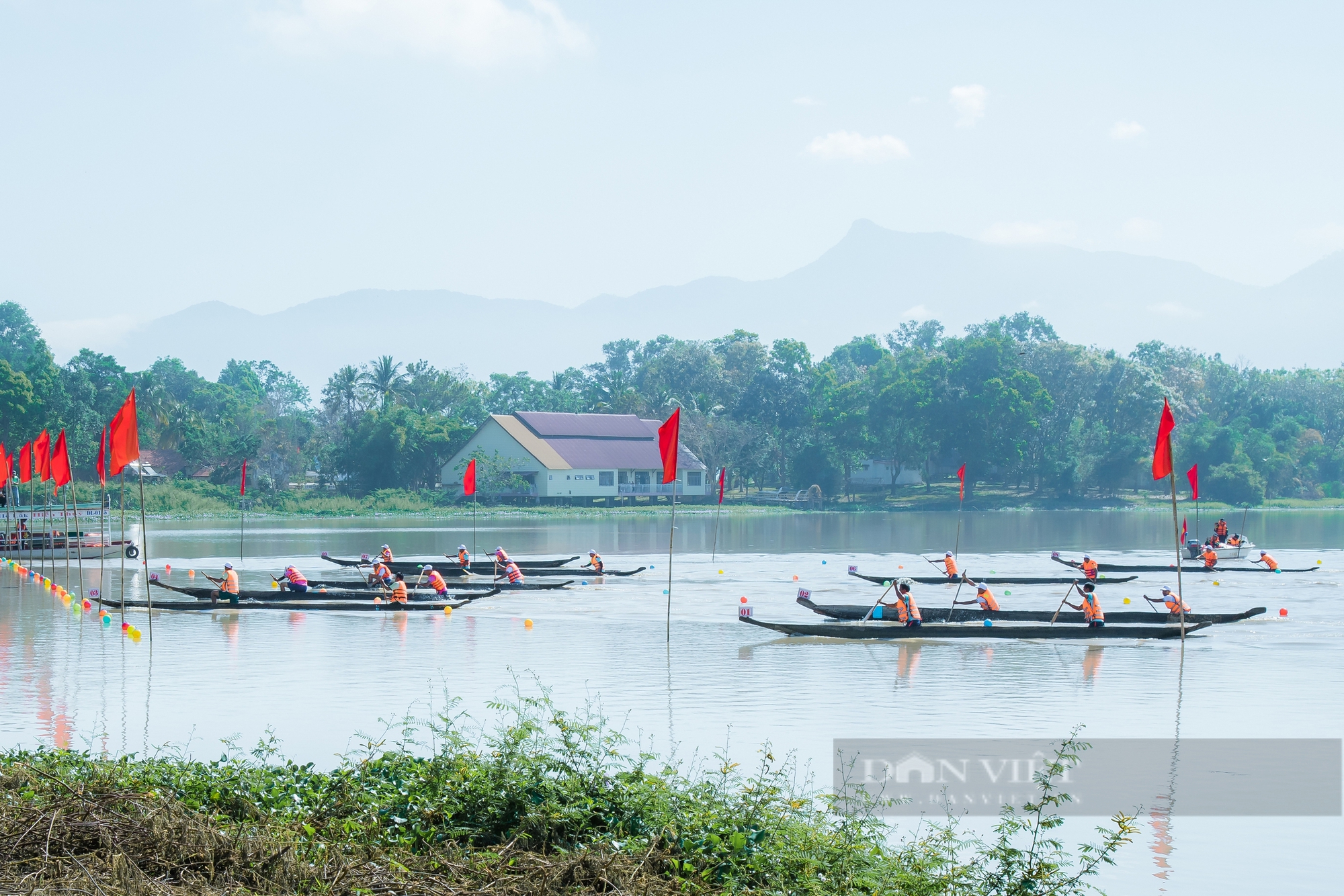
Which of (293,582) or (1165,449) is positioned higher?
(1165,449)

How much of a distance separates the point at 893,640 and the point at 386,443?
62615 millimetres

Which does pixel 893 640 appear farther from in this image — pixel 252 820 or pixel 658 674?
pixel 252 820

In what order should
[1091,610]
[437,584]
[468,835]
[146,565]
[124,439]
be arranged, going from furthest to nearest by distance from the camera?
[146,565]
[437,584]
[1091,610]
[124,439]
[468,835]

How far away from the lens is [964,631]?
20.4m

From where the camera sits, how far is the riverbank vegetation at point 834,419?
79875 mm

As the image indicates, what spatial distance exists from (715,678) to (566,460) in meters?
61.8

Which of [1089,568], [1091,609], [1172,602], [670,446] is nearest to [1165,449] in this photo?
[1091,609]

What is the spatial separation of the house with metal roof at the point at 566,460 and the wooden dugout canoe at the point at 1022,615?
5245cm

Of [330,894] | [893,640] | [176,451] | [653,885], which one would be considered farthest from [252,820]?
[176,451]

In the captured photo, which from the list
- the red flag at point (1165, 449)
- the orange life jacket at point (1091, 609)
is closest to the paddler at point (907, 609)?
the orange life jacket at point (1091, 609)

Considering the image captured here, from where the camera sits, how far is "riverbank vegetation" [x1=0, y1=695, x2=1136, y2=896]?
6.69 metres

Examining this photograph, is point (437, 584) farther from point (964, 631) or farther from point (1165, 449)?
point (1165, 449)

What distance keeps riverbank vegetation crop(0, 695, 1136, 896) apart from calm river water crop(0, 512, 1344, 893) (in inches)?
66.5

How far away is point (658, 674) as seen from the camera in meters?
17.5
